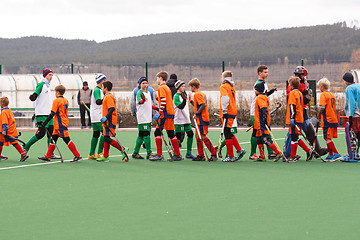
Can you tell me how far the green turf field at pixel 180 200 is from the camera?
705cm

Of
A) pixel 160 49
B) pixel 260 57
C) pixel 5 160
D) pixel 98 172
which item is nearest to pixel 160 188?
pixel 98 172

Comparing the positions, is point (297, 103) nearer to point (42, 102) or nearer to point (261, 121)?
point (261, 121)

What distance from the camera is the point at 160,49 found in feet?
448

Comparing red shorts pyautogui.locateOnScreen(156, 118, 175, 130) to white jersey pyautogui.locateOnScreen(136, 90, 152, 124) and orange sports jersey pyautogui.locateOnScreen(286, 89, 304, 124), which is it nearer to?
white jersey pyautogui.locateOnScreen(136, 90, 152, 124)

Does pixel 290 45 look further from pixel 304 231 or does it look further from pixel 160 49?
pixel 304 231

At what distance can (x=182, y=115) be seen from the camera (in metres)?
14.2

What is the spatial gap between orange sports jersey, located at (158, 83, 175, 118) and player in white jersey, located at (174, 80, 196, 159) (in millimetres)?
396

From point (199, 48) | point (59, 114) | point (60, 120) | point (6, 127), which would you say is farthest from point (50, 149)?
point (199, 48)

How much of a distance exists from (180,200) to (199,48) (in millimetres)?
120364

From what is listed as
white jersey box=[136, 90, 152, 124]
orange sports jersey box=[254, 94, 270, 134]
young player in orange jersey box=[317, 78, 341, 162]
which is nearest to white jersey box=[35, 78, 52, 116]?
white jersey box=[136, 90, 152, 124]

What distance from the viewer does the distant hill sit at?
115 meters

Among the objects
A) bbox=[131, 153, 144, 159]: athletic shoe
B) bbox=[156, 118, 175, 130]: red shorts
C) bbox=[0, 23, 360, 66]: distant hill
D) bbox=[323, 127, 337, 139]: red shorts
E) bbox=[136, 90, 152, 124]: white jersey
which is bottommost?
bbox=[131, 153, 144, 159]: athletic shoe

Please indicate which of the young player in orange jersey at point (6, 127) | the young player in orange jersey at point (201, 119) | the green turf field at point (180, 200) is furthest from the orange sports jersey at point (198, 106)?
the young player in orange jersey at point (6, 127)

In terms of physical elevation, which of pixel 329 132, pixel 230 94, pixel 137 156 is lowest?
pixel 137 156
